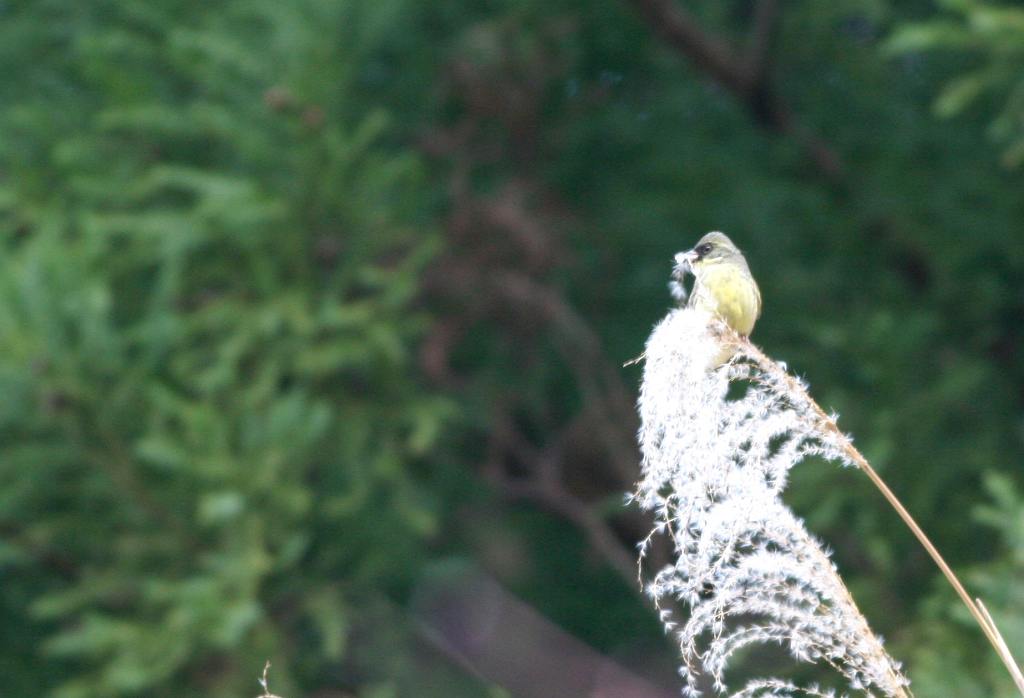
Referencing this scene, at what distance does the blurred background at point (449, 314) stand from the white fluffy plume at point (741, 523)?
1798 mm

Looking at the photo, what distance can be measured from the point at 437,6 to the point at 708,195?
4.16 feet

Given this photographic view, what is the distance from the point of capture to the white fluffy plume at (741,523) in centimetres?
119

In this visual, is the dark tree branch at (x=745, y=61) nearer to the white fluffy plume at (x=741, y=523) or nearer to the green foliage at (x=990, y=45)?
the green foliage at (x=990, y=45)

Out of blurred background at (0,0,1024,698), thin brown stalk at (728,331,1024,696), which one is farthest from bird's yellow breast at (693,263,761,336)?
blurred background at (0,0,1024,698)

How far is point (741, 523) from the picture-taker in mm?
1241

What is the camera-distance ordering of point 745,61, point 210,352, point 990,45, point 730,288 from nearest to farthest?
point 730,288, point 990,45, point 210,352, point 745,61

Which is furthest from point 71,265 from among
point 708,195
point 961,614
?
point 961,614

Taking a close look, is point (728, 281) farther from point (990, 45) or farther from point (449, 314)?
point (449, 314)

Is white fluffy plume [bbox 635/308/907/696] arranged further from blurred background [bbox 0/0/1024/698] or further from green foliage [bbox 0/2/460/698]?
green foliage [bbox 0/2/460/698]

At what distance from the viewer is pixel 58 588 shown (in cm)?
411

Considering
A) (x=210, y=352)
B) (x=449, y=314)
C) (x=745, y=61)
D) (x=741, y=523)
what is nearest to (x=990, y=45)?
(x=745, y=61)

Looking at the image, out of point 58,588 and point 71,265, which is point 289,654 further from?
point 71,265

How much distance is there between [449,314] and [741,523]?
378 centimetres

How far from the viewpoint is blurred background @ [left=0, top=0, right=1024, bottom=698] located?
3.76 metres
